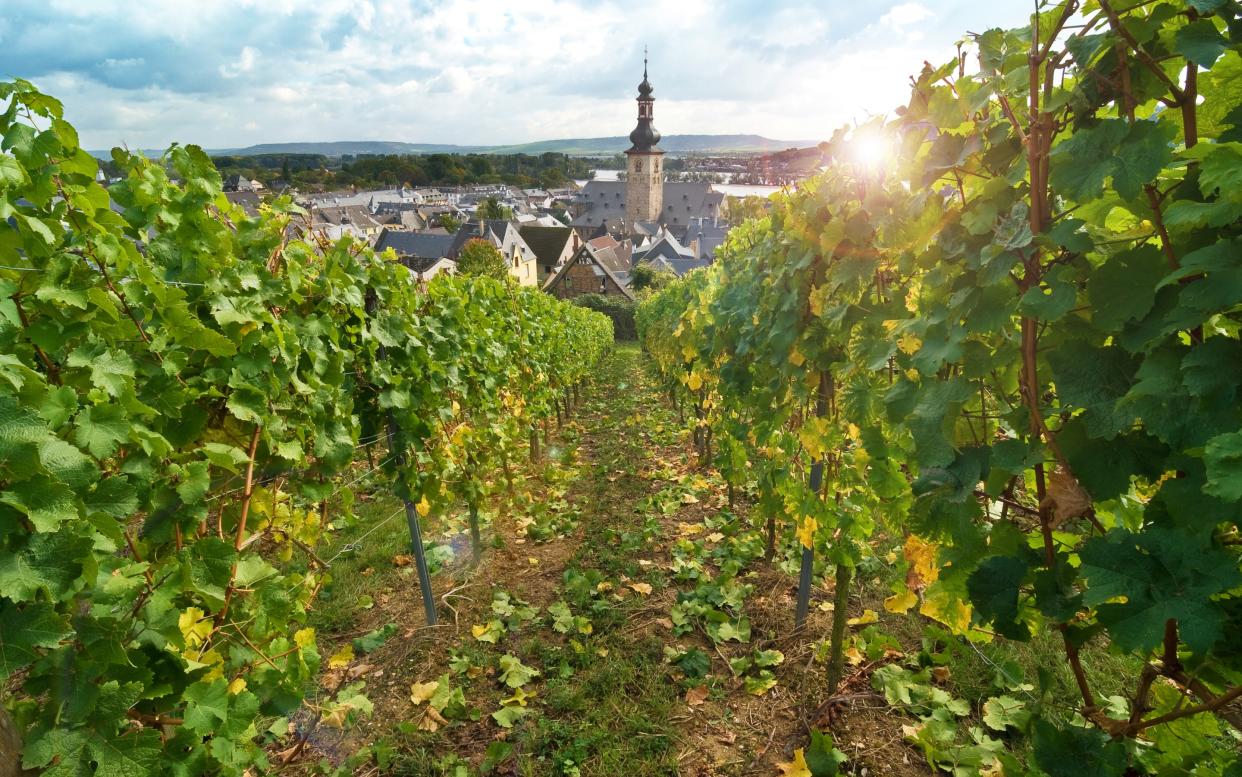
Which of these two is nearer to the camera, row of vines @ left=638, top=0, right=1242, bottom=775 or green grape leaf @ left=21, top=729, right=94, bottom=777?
row of vines @ left=638, top=0, right=1242, bottom=775

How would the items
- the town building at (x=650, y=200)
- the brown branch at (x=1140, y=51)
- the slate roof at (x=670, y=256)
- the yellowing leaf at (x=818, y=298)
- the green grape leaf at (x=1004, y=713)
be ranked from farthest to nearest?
the town building at (x=650, y=200)
the slate roof at (x=670, y=256)
the yellowing leaf at (x=818, y=298)
the green grape leaf at (x=1004, y=713)
the brown branch at (x=1140, y=51)

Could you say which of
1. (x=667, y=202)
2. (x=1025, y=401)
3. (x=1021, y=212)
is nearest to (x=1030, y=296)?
(x=1021, y=212)

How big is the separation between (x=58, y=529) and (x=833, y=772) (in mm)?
2874

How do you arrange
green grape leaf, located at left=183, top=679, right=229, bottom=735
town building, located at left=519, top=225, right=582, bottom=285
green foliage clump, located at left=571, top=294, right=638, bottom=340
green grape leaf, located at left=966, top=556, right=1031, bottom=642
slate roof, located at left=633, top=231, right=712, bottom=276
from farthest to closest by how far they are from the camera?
town building, located at left=519, top=225, right=582, bottom=285
slate roof, located at left=633, top=231, right=712, bottom=276
green foliage clump, located at left=571, top=294, right=638, bottom=340
green grape leaf, located at left=183, top=679, right=229, bottom=735
green grape leaf, located at left=966, top=556, right=1031, bottom=642

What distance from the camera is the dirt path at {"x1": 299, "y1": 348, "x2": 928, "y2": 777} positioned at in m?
3.00

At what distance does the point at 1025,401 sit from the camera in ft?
5.17

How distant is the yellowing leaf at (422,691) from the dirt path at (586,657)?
10mm

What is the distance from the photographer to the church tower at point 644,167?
273ft

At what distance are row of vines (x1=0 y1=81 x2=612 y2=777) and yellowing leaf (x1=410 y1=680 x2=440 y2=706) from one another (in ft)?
1.12

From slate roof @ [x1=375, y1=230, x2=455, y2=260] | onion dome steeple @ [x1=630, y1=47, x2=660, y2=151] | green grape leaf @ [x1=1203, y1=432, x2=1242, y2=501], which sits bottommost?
green grape leaf @ [x1=1203, y1=432, x2=1242, y2=501]

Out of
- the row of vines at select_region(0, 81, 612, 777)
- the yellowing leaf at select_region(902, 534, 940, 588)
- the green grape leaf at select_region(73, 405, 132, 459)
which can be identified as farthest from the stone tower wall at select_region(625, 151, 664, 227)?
the green grape leaf at select_region(73, 405, 132, 459)

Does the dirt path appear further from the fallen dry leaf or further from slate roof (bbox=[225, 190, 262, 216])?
slate roof (bbox=[225, 190, 262, 216])

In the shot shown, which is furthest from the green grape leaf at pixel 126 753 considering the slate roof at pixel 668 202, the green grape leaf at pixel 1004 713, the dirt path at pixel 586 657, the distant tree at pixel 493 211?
the distant tree at pixel 493 211

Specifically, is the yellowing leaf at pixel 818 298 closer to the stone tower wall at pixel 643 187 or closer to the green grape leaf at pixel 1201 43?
the green grape leaf at pixel 1201 43
